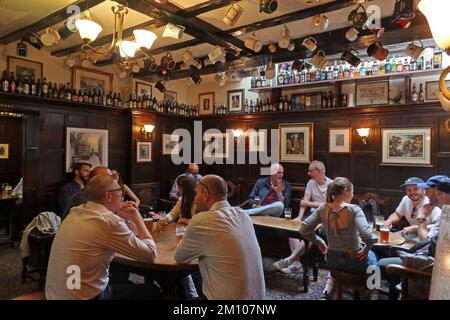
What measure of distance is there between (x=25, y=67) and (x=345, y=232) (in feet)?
17.7

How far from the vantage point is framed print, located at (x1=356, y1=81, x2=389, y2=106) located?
528 centimetres

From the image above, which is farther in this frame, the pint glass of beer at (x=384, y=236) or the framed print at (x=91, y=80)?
the framed print at (x=91, y=80)

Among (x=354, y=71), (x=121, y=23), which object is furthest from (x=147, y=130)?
(x=354, y=71)

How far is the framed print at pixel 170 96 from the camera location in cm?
713

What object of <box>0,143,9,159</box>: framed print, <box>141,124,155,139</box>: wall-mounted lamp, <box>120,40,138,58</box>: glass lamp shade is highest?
<box>120,40,138,58</box>: glass lamp shade

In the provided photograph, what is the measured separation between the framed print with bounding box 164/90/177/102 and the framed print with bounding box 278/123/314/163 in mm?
2688

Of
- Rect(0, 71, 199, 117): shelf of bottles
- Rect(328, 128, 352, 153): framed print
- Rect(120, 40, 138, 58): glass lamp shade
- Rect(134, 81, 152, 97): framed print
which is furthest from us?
Rect(134, 81, 152, 97): framed print

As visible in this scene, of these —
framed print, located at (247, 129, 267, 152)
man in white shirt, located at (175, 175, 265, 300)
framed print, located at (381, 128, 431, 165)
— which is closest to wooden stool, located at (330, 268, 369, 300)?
man in white shirt, located at (175, 175, 265, 300)

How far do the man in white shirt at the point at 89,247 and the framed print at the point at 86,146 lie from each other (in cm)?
381

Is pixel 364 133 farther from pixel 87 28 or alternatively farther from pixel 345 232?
pixel 87 28

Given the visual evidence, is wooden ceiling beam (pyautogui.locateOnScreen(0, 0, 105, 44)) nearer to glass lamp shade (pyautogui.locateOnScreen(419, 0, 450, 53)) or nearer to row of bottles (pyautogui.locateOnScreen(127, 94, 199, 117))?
row of bottles (pyautogui.locateOnScreen(127, 94, 199, 117))

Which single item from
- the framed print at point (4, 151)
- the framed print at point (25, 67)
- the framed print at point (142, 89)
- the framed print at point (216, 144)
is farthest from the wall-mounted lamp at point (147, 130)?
the framed print at point (4, 151)

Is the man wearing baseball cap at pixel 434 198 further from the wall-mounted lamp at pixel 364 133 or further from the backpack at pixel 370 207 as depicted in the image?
the wall-mounted lamp at pixel 364 133

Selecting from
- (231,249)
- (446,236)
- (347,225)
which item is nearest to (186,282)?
(231,249)
